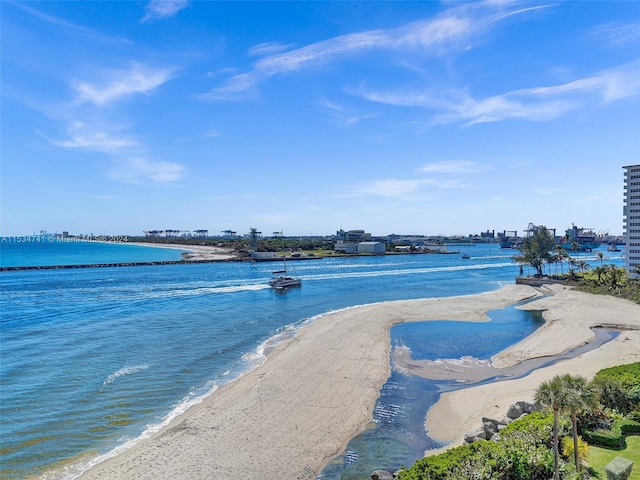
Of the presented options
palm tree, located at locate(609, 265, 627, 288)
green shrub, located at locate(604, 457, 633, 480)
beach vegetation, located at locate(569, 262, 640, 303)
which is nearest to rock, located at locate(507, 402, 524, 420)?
green shrub, located at locate(604, 457, 633, 480)

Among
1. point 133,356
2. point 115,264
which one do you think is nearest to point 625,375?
point 133,356

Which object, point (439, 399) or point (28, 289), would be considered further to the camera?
point (28, 289)

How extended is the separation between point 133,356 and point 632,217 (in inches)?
3142

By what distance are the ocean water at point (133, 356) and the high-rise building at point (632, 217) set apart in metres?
23.8

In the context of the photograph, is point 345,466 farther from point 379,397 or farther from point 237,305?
point 237,305

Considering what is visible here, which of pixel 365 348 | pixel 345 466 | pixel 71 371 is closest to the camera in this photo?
pixel 345 466

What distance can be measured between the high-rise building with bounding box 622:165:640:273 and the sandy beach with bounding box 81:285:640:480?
1306 inches

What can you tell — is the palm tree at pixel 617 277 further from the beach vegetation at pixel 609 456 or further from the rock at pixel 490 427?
the rock at pixel 490 427

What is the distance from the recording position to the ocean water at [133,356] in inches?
833

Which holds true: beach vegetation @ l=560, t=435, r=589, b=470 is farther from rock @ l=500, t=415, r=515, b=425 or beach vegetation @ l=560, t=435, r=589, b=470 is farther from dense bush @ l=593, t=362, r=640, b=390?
dense bush @ l=593, t=362, r=640, b=390

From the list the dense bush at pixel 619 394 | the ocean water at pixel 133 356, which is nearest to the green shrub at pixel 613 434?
the dense bush at pixel 619 394

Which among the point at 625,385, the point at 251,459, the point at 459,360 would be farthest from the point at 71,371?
the point at 625,385

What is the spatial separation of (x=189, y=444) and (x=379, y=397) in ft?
39.1

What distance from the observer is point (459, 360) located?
34.9 m
